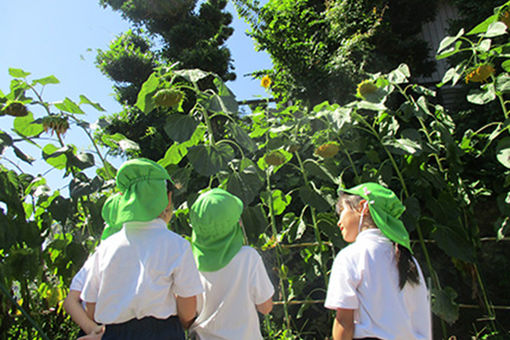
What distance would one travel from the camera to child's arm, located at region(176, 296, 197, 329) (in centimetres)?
110

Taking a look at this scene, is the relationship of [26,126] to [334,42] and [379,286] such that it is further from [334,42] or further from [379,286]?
[334,42]

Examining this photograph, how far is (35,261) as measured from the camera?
5.82 feet

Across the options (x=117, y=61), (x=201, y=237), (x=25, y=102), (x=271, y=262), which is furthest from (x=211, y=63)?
(x=201, y=237)

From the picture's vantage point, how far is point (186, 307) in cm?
110

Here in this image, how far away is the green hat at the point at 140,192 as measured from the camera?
1.11m

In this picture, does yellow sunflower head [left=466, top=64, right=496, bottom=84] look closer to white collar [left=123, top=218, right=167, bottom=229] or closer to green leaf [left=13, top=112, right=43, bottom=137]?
white collar [left=123, top=218, right=167, bottom=229]

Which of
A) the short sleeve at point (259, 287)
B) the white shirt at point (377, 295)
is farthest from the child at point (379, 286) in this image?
the short sleeve at point (259, 287)

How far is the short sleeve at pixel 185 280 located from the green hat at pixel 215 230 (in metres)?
0.15

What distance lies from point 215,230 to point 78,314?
48 cm

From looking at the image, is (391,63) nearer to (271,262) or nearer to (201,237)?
(271,262)

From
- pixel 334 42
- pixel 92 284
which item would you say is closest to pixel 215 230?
pixel 92 284

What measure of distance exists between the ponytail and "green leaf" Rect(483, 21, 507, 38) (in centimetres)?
109

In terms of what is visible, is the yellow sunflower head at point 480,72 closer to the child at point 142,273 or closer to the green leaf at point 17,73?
the child at point 142,273

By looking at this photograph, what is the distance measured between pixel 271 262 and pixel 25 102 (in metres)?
1.88
